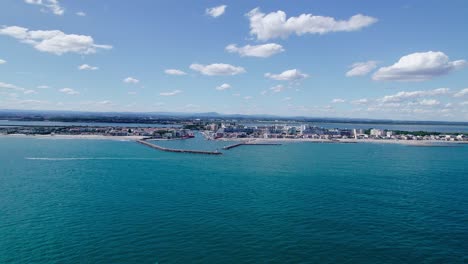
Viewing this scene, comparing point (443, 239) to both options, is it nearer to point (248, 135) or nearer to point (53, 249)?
point (53, 249)

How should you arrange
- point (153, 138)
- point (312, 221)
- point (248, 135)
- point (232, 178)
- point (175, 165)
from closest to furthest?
point (312, 221), point (232, 178), point (175, 165), point (153, 138), point (248, 135)

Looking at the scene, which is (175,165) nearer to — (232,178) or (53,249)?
(232,178)

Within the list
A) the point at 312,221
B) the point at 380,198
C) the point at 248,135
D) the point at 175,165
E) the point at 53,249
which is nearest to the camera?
the point at 53,249

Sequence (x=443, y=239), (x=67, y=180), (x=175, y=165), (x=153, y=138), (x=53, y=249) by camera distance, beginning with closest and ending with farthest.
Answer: (x=53, y=249) → (x=443, y=239) → (x=67, y=180) → (x=175, y=165) → (x=153, y=138)

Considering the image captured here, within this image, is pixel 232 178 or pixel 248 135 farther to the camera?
pixel 248 135

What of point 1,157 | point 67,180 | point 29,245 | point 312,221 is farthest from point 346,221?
point 1,157

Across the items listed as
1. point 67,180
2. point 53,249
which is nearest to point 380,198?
point 53,249
